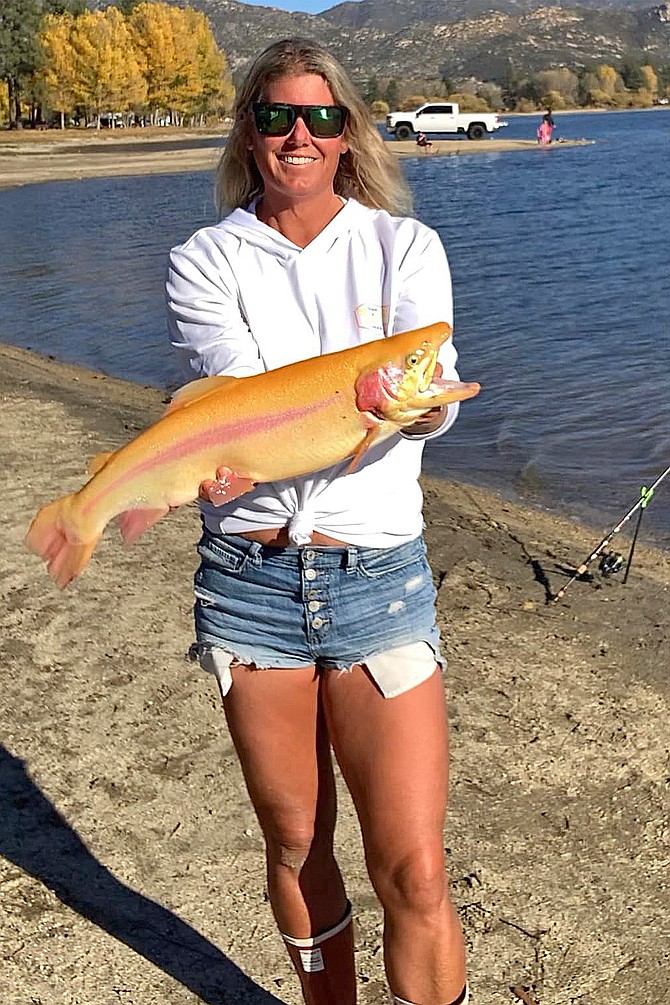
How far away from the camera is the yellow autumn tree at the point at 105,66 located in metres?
98.6

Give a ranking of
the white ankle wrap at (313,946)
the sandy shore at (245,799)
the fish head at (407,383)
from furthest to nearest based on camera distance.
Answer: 1. the sandy shore at (245,799)
2. the white ankle wrap at (313,946)
3. the fish head at (407,383)

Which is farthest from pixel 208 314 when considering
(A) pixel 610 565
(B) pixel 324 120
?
(A) pixel 610 565

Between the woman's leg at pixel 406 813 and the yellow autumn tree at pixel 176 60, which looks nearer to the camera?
the woman's leg at pixel 406 813

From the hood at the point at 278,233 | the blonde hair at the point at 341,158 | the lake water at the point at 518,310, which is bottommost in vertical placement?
the lake water at the point at 518,310

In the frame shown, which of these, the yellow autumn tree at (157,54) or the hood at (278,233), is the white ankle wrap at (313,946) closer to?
the hood at (278,233)

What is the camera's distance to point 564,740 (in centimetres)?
468

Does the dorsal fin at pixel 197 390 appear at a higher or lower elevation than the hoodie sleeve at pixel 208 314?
lower

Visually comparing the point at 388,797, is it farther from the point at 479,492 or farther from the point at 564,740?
the point at 479,492

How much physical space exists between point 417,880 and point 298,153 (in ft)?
5.76

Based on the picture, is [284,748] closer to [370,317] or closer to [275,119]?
[370,317]

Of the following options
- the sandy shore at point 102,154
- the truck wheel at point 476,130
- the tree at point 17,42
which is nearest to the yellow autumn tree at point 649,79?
the sandy shore at point 102,154

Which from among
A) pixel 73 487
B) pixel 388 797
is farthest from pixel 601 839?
pixel 73 487

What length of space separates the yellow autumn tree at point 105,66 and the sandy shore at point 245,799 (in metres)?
102

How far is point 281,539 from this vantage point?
2656 millimetres
